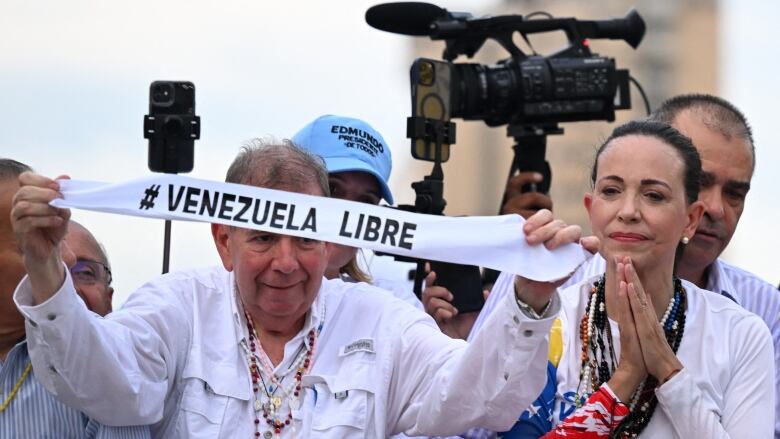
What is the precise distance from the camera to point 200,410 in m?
4.42

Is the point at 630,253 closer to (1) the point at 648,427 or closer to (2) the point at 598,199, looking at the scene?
(2) the point at 598,199

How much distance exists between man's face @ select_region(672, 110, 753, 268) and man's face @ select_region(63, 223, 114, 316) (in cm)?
213

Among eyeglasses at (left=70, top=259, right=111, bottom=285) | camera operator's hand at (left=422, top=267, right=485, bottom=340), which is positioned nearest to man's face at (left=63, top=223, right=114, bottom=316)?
eyeglasses at (left=70, top=259, right=111, bottom=285)

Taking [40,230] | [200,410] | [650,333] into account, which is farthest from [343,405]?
[40,230]

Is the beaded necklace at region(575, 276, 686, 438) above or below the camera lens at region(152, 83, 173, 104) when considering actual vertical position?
below

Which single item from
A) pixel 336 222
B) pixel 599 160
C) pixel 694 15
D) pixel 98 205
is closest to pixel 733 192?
pixel 599 160

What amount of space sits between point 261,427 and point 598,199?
4.05 ft

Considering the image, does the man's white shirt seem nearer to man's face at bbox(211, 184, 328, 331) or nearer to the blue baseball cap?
man's face at bbox(211, 184, 328, 331)

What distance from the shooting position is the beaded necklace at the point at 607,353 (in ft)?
14.6

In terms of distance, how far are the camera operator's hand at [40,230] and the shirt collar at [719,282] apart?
2.64 m

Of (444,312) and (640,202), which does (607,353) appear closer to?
(640,202)

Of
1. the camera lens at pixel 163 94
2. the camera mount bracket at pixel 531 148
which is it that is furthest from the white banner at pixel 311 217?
the camera mount bracket at pixel 531 148

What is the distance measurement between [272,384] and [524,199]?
2024 mm

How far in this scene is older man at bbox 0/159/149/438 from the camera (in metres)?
4.38
